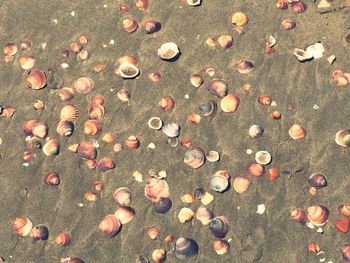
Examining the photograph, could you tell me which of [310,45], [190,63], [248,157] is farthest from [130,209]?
[310,45]

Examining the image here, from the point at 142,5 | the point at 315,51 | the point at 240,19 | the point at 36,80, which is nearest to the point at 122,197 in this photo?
the point at 36,80

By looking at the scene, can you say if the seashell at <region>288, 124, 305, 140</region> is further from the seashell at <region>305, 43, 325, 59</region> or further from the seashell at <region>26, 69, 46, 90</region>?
the seashell at <region>26, 69, 46, 90</region>

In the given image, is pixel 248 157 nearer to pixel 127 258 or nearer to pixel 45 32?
pixel 127 258

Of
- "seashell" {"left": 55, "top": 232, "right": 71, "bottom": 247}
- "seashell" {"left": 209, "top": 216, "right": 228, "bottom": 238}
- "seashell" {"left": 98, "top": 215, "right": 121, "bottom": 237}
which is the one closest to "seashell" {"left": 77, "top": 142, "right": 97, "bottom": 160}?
"seashell" {"left": 98, "top": 215, "right": 121, "bottom": 237}

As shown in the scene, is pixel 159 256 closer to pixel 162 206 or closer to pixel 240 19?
pixel 162 206

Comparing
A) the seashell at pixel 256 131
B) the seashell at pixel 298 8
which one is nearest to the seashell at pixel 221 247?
the seashell at pixel 256 131

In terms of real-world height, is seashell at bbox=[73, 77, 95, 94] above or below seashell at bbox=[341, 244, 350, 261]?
above

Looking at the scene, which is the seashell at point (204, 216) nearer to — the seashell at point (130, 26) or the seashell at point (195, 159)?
the seashell at point (195, 159)
